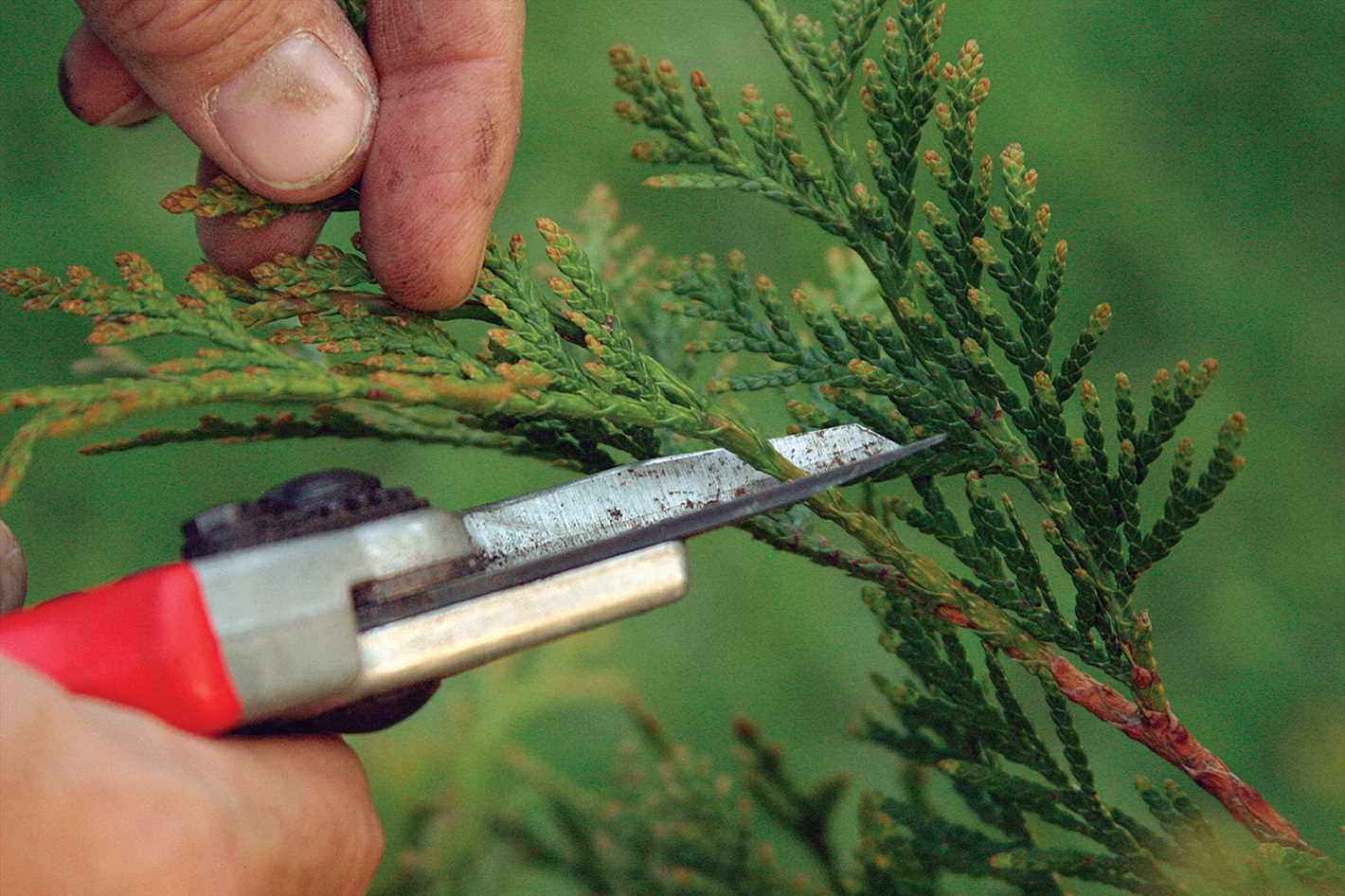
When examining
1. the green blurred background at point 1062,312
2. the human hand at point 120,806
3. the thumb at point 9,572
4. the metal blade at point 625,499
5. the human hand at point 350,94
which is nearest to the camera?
the human hand at point 120,806

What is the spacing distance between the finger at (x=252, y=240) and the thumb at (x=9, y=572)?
47cm

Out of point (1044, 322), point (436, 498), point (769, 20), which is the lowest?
point (436, 498)

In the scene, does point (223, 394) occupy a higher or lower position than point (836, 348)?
lower

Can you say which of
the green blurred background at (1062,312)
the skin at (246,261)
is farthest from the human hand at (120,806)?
the green blurred background at (1062,312)

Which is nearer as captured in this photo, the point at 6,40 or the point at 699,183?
the point at 699,183

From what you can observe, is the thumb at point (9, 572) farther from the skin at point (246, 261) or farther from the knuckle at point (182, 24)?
the knuckle at point (182, 24)

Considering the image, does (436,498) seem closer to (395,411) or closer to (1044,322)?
(395,411)

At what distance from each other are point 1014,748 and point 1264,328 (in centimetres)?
252

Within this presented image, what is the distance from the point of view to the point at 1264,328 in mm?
3695

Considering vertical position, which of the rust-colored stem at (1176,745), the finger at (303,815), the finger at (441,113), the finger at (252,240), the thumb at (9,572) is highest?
the finger at (441,113)

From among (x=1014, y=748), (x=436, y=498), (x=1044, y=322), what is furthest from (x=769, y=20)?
(x=436, y=498)

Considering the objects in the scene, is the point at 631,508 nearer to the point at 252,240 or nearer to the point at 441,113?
the point at 441,113

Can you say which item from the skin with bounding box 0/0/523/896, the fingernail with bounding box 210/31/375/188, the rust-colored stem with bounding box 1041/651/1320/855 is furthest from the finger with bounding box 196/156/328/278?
the rust-colored stem with bounding box 1041/651/1320/855

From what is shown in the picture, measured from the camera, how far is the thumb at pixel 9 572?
59.6 inches
